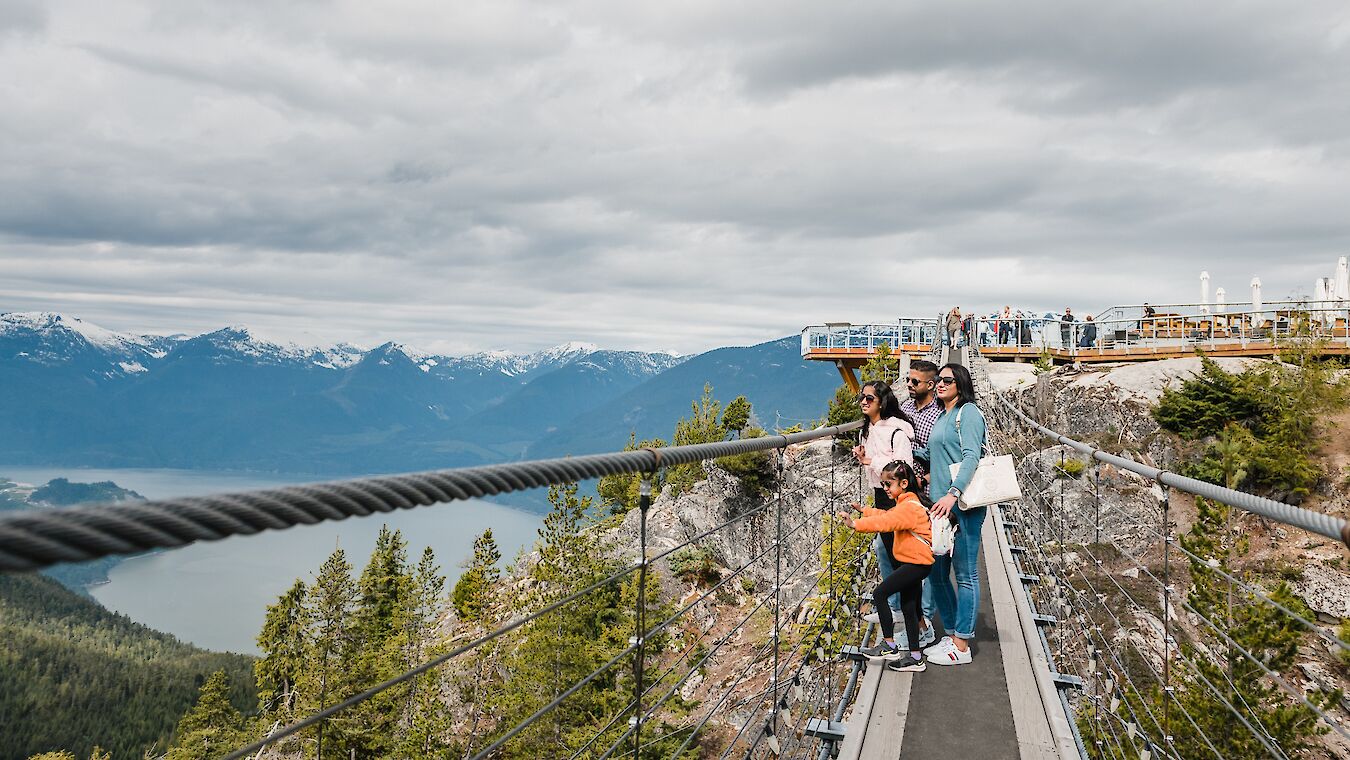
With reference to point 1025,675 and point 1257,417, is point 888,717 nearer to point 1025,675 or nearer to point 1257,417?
point 1025,675

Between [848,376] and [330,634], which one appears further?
[330,634]

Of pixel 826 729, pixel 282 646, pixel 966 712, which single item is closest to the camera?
pixel 826 729

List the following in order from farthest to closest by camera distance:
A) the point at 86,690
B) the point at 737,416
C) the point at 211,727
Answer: the point at 86,690 → the point at 211,727 → the point at 737,416

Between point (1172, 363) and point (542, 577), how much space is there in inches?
919

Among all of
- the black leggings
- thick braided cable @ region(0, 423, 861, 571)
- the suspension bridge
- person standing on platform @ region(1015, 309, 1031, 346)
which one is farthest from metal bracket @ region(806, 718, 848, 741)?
person standing on platform @ region(1015, 309, 1031, 346)

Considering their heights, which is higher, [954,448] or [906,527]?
[954,448]

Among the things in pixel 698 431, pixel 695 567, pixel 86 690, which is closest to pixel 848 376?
Result: pixel 695 567

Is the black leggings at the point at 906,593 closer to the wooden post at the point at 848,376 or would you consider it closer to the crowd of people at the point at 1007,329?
the crowd of people at the point at 1007,329

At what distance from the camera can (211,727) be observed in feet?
164

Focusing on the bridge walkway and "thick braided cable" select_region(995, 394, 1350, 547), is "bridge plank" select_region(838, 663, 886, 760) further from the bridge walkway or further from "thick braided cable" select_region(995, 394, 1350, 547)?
"thick braided cable" select_region(995, 394, 1350, 547)

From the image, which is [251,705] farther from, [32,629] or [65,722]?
[32,629]

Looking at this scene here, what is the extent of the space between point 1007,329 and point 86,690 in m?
87.2

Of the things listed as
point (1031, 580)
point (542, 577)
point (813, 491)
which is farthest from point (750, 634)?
point (1031, 580)

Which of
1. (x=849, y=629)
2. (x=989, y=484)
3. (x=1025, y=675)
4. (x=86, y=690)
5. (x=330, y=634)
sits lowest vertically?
(x=86, y=690)
